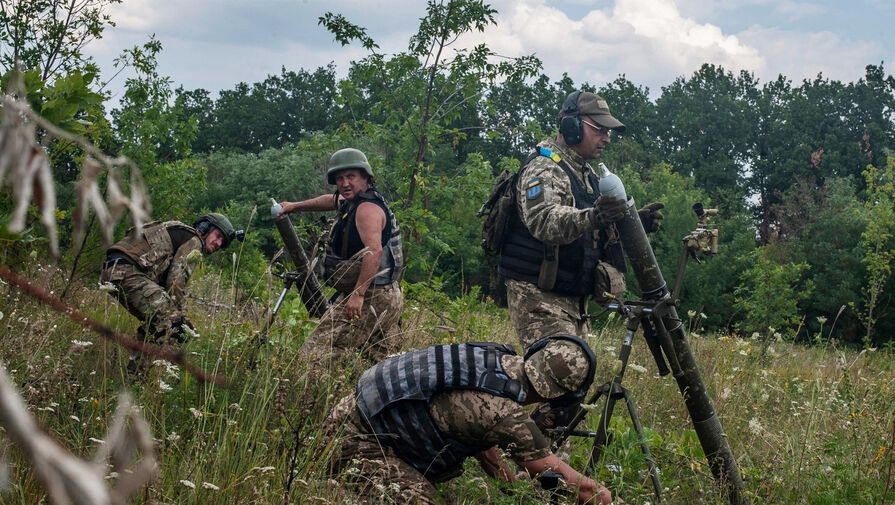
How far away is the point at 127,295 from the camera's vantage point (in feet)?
16.5

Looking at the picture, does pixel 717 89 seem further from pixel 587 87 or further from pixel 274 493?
pixel 274 493

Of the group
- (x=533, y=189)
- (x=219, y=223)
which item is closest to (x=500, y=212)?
(x=533, y=189)

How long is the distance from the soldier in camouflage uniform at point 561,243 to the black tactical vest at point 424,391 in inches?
46.3

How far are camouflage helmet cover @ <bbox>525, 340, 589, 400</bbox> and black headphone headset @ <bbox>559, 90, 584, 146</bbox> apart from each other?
1.92 m

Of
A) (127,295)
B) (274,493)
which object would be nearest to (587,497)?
(274,493)

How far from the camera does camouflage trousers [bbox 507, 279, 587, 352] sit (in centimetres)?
450

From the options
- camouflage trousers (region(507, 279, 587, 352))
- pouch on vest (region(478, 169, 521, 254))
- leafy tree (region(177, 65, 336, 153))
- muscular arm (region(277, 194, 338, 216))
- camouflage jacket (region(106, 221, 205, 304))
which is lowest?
camouflage jacket (region(106, 221, 205, 304))

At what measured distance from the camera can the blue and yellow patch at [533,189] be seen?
4.51 metres

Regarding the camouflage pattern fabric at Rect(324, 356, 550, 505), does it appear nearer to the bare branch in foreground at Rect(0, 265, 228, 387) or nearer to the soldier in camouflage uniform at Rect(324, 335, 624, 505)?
the soldier in camouflage uniform at Rect(324, 335, 624, 505)

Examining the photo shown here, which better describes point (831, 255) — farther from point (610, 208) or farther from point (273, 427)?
point (273, 427)

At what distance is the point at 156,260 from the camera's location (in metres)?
5.27

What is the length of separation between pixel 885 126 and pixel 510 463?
175ft

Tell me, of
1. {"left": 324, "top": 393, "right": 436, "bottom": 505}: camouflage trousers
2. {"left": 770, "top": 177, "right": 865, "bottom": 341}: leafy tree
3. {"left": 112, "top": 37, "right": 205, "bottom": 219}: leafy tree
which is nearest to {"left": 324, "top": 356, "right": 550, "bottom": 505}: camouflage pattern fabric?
{"left": 324, "top": 393, "right": 436, "bottom": 505}: camouflage trousers

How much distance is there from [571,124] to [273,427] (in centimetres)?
267
